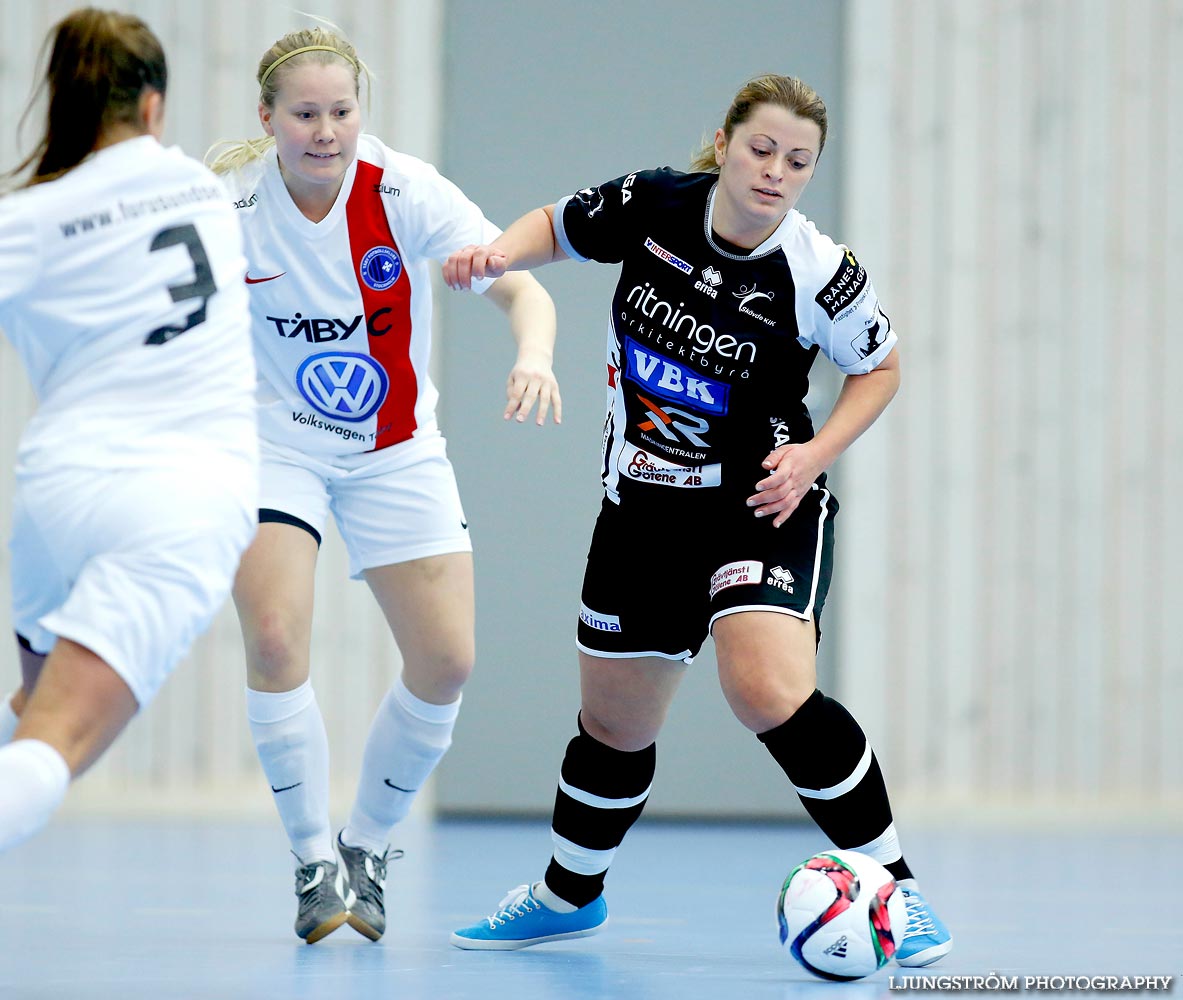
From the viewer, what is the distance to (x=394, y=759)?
3418 mm

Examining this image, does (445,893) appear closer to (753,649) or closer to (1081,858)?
(753,649)

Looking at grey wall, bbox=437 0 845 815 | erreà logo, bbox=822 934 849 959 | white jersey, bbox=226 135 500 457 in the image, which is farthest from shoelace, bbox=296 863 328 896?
grey wall, bbox=437 0 845 815

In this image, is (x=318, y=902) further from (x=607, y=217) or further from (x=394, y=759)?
(x=607, y=217)

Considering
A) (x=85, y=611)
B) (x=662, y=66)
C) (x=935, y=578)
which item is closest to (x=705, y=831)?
(x=935, y=578)

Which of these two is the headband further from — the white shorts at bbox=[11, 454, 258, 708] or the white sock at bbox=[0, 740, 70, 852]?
the white sock at bbox=[0, 740, 70, 852]

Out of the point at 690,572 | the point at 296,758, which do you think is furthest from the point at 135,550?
the point at 690,572

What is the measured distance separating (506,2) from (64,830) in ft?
13.2

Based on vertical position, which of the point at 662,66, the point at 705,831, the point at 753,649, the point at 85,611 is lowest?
the point at 705,831

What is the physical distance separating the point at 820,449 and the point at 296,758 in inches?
51.7

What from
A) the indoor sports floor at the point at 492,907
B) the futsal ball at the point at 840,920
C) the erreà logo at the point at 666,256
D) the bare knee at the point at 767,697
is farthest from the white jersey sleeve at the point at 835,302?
the indoor sports floor at the point at 492,907

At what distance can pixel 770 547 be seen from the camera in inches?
121

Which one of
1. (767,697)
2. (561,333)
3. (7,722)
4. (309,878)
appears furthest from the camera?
(561,333)

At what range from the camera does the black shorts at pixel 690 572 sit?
9.99ft

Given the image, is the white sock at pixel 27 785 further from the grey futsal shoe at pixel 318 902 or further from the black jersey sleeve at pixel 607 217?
the black jersey sleeve at pixel 607 217
